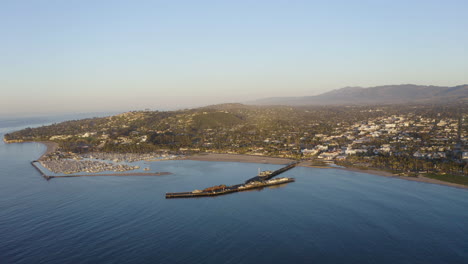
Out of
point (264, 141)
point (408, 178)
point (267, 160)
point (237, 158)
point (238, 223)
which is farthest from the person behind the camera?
point (264, 141)

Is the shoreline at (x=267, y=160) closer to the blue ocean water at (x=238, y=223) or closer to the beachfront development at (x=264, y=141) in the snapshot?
the beachfront development at (x=264, y=141)

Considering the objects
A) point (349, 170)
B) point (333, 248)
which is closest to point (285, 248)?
point (333, 248)

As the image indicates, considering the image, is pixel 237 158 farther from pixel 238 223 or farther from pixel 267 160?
pixel 238 223

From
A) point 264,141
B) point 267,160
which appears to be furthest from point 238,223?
point 264,141

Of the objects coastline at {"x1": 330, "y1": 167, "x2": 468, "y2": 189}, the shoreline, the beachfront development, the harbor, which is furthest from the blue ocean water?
the beachfront development

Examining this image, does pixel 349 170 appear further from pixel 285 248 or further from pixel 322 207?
pixel 285 248

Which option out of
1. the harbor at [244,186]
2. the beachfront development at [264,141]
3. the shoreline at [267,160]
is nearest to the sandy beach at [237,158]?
the shoreline at [267,160]

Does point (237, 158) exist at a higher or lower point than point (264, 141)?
lower

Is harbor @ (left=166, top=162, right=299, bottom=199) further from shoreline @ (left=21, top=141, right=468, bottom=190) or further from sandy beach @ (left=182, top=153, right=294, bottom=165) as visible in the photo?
sandy beach @ (left=182, top=153, right=294, bottom=165)
